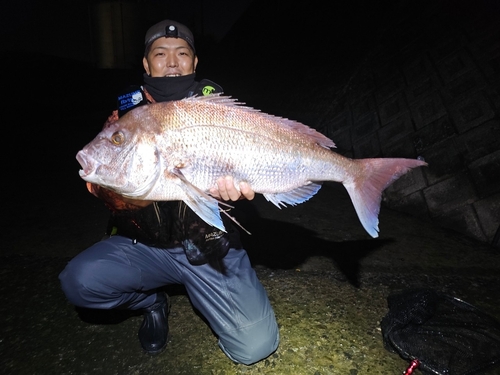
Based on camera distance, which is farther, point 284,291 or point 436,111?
point 436,111

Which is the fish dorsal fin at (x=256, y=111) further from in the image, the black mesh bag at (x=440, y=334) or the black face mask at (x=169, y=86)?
the black mesh bag at (x=440, y=334)

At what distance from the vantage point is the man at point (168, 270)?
209cm

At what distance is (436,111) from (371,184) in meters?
4.12

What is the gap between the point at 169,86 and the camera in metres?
2.40

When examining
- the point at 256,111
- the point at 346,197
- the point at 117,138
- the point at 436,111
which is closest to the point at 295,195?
the point at 256,111

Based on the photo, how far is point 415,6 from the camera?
761 centimetres

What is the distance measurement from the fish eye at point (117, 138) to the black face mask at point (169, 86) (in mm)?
783

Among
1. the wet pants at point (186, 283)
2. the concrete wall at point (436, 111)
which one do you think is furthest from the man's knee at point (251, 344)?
the concrete wall at point (436, 111)

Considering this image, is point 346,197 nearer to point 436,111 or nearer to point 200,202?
point 436,111

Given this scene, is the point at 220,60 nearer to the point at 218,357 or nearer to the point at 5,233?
the point at 5,233

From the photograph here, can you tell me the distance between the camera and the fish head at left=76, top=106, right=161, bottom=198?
173 centimetres

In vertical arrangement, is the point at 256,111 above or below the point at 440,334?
above

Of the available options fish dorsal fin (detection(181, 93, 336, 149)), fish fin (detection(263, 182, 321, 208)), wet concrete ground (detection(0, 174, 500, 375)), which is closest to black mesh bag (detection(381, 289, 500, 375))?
wet concrete ground (detection(0, 174, 500, 375))

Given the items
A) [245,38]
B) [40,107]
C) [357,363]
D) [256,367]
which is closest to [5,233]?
[256,367]
